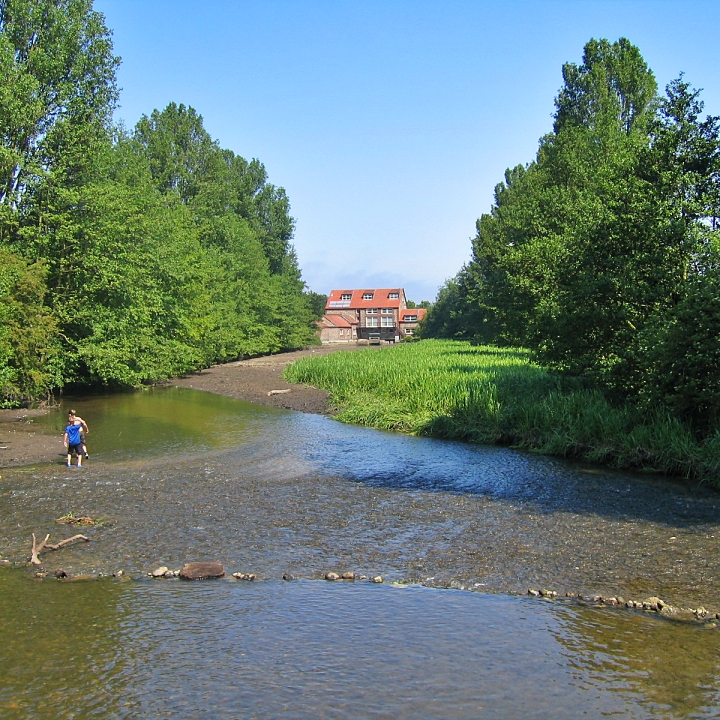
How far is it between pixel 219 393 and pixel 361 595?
31.2m

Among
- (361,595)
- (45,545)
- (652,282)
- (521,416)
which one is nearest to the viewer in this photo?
(361,595)

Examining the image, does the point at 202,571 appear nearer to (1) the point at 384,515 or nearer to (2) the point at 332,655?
(2) the point at 332,655

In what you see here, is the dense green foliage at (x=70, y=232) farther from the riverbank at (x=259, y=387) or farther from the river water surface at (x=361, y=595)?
the river water surface at (x=361, y=595)

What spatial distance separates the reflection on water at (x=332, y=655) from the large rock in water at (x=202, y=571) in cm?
24

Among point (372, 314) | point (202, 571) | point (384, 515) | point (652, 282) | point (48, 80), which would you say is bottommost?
point (202, 571)

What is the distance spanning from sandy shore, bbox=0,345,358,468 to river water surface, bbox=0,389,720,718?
2.46 meters

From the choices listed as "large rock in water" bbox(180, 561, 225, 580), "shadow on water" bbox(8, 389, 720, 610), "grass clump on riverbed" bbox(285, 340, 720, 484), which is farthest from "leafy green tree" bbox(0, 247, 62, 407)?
"large rock in water" bbox(180, 561, 225, 580)

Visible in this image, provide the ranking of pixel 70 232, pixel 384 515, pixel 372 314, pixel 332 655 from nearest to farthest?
pixel 332 655, pixel 384 515, pixel 70 232, pixel 372 314

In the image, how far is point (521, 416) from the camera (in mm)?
22188

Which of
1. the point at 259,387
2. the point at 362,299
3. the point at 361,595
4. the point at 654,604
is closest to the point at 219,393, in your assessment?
the point at 259,387

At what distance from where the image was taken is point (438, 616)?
9023 mm

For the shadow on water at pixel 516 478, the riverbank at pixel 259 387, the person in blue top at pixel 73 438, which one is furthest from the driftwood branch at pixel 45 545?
the riverbank at pixel 259 387

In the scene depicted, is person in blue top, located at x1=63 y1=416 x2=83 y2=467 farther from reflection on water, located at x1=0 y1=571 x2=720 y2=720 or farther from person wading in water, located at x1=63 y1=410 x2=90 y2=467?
reflection on water, located at x1=0 y1=571 x2=720 y2=720

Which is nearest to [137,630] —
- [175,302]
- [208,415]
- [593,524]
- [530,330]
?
[593,524]
